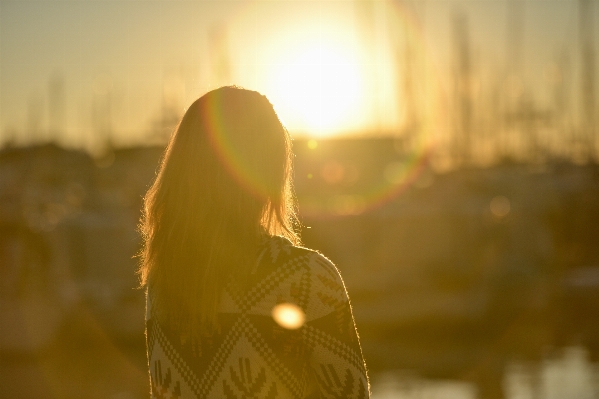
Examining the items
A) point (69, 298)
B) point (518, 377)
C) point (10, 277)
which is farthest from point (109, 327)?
point (518, 377)

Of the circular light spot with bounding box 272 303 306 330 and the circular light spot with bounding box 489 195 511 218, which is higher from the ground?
the circular light spot with bounding box 272 303 306 330

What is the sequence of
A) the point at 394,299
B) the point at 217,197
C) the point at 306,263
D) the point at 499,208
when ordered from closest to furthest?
the point at 306,263 → the point at 217,197 → the point at 394,299 → the point at 499,208

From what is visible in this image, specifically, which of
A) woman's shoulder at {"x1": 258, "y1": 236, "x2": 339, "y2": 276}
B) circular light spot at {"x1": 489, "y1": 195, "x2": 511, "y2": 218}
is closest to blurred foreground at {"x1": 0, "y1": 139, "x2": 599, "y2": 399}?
circular light spot at {"x1": 489, "y1": 195, "x2": 511, "y2": 218}

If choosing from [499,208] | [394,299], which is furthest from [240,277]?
[499,208]

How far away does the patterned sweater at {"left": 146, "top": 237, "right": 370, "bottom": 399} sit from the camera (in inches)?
76.0

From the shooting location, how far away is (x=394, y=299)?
1792cm

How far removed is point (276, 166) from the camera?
6.84ft

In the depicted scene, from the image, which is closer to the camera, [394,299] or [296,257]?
[296,257]

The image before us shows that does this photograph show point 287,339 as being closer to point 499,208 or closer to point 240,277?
point 240,277

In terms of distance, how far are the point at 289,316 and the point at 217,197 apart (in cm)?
34

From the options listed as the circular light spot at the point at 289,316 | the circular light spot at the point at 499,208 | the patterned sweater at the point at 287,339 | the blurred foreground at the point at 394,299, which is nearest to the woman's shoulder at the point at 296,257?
the patterned sweater at the point at 287,339

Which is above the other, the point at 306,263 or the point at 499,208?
the point at 306,263

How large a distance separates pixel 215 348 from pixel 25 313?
48.6 ft

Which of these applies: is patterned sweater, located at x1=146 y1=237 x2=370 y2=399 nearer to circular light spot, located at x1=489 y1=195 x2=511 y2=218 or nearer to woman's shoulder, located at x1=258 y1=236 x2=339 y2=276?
woman's shoulder, located at x1=258 y1=236 x2=339 y2=276
